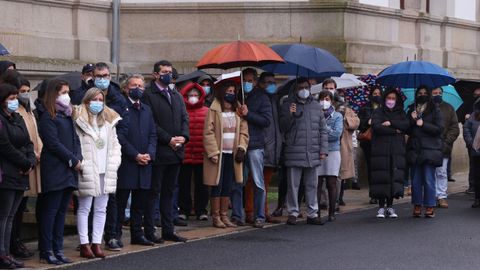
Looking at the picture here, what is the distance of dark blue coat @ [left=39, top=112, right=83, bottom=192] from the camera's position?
1163 centimetres

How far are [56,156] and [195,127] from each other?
Result: 3.97 metres

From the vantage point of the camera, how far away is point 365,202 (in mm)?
18609

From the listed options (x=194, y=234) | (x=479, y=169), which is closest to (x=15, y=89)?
(x=194, y=234)

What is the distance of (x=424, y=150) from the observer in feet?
53.8

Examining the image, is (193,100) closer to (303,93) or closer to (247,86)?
(247,86)

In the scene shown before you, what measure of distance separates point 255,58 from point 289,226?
7.02 feet

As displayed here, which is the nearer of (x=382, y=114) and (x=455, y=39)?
(x=382, y=114)

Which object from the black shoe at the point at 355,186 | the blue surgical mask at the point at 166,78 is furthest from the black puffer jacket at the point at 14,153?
the black shoe at the point at 355,186

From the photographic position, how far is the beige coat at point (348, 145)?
17047 mm

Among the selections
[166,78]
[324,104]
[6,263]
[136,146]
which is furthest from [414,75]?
[6,263]

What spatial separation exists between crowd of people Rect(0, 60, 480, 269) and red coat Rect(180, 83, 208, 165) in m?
0.01

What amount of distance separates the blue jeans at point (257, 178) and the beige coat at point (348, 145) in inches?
87.6

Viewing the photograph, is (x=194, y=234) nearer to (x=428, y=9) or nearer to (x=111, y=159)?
(x=111, y=159)

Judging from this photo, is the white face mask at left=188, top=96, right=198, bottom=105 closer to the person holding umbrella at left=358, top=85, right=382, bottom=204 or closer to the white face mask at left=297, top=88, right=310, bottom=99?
the white face mask at left=297, top=88, right=310, bottom=99
